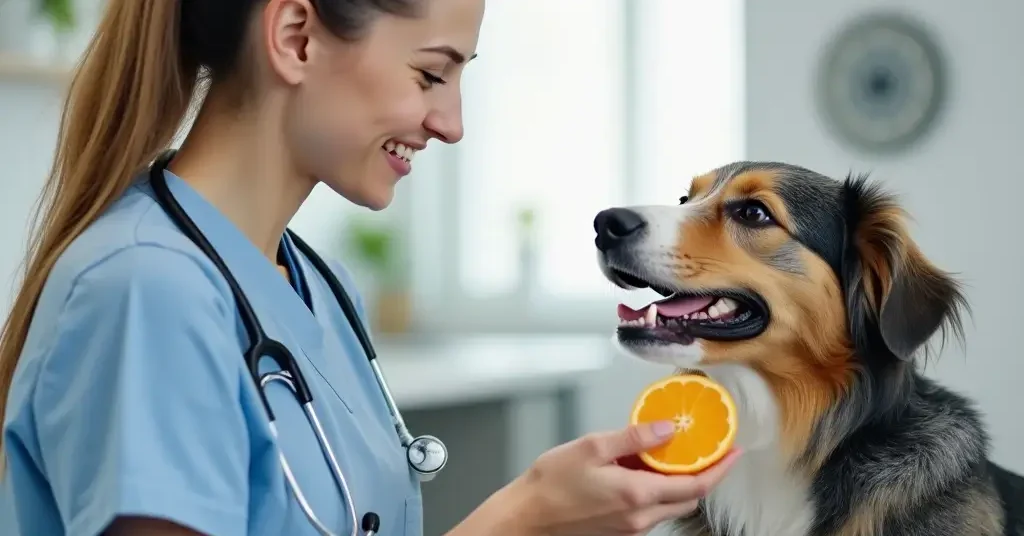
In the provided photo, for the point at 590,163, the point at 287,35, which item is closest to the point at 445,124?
the point at 287,35

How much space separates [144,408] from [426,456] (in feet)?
1.33

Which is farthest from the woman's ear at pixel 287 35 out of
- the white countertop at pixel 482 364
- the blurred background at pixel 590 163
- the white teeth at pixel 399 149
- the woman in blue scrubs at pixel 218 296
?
the white countertop at pixel 482 364

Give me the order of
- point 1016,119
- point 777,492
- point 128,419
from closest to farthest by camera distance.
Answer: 1. point 128,419
2. point 777,492
3. point 1016,119

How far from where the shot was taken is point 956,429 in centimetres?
123

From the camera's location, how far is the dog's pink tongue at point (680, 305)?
50.0 inches

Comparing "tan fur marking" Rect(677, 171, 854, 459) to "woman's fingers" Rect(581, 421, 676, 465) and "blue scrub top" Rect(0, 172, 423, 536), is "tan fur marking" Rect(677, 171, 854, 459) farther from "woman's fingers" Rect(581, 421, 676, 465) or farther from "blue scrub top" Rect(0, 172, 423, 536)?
"blue scrub top" Rect(0, 172, 423, 536)

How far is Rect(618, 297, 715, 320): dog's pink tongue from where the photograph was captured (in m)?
1.23

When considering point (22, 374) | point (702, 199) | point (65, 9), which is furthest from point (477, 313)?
point (22, 374)

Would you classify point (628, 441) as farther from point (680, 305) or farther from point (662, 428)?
point (680, 305)

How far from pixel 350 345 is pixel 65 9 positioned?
1.84 m

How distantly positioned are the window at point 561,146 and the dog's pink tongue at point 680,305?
178 cm

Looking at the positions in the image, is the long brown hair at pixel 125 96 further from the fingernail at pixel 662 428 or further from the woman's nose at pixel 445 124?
the fingernail at pixel 662 428

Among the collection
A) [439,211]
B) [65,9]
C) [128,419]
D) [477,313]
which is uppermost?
[65,9]

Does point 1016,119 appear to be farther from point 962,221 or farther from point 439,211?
point 439,211
